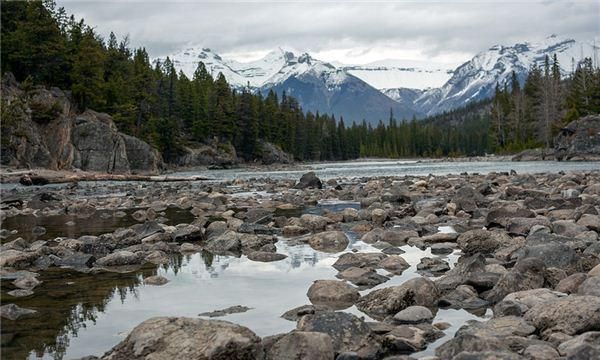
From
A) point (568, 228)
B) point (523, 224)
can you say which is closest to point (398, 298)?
point (568, 228)

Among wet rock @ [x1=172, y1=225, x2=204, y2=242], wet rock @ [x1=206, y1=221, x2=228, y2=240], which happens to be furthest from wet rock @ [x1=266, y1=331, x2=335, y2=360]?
wet rock @ [x1=206, y1=221, x2=228, y2=240]

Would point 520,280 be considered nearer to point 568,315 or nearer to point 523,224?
point 568,315

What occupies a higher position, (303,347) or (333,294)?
(303,347)

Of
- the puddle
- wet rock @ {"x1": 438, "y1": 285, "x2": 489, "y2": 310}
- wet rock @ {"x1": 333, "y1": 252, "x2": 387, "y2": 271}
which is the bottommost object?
wet rock @ {"x1": 438, "y1": 285, "x2": 489, "y2": 310}

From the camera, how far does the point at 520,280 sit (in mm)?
6773

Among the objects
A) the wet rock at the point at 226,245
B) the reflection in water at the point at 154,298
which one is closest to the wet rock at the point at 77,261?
the reflection in water at the point at 154,298

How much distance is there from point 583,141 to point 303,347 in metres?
68.2

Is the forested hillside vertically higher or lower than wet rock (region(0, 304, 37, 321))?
higher

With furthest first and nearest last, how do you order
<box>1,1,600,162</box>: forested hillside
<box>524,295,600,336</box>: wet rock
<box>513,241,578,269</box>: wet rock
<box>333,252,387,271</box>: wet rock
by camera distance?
<box>1,1,600,162</box>: forested hillside
<box>333,252,387,271</box>: wet rock
<box>513,241,578,269</box>: wet rock
<box>524,295,600,336</box>: wet rock

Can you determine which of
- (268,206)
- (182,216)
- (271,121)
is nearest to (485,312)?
(182,216)

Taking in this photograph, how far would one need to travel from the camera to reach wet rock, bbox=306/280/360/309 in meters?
6.89

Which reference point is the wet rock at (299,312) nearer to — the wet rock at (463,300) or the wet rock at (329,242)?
the wet rock at (463,300)

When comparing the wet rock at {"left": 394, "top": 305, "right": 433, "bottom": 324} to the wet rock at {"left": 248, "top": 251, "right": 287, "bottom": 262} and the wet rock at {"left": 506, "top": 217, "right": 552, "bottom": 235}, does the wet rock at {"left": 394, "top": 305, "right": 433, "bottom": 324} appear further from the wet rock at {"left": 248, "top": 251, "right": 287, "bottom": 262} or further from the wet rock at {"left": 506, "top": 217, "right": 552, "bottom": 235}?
the wet rock at {"left": 506, "top": 217, "right": 552, "bottom": 235}

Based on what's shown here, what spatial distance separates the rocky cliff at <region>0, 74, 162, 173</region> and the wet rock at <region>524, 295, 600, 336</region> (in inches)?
1781
